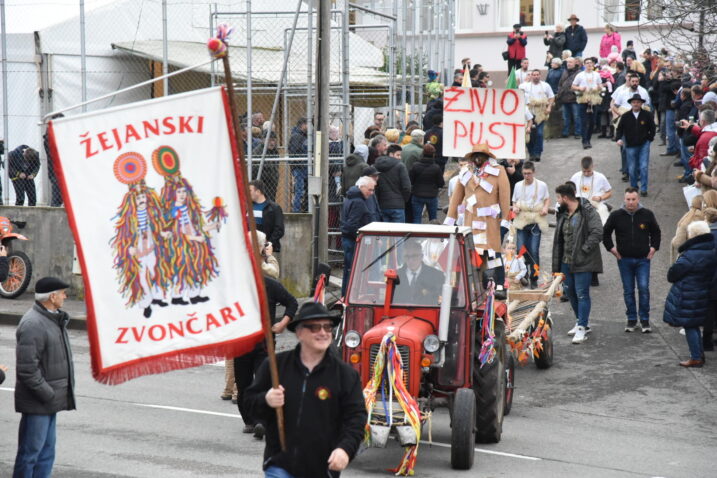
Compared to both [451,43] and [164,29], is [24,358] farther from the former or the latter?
[451,43]

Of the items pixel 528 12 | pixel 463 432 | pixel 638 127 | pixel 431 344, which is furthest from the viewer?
pixel 528 12

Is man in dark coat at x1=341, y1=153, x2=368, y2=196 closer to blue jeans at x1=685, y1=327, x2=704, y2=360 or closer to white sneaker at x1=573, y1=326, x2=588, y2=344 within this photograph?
white sneaker at x1=573, y1=326, x2=588, y2=344

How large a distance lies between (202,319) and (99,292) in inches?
21.8

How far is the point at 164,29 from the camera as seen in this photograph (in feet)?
58.9

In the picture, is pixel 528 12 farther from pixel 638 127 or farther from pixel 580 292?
pixel 580 292

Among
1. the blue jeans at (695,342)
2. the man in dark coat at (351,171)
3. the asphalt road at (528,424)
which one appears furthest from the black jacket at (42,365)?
the man in dark coat at (351,171)

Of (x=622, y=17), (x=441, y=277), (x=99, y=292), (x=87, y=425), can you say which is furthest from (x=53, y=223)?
(x=622, y=17)

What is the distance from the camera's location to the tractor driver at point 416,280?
32.7 ft

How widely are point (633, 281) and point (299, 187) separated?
547 cm

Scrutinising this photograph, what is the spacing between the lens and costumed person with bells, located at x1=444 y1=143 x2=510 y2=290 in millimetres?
14398

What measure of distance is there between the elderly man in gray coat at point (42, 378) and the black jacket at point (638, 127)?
14967 mm

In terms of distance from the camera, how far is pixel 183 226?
6.12m

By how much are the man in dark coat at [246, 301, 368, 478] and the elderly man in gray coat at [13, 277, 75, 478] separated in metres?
2.29

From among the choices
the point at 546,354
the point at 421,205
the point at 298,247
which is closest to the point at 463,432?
the point at 546,354
